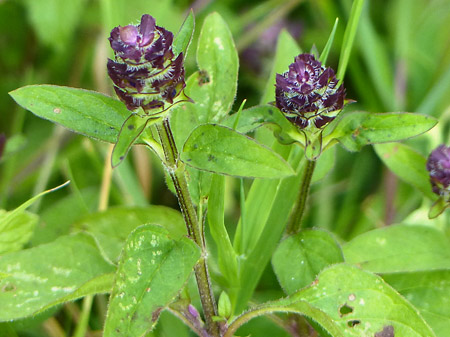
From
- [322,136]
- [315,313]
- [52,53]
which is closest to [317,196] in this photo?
[322,136]

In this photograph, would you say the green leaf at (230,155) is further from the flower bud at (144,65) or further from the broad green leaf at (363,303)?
the broad green leaf at (363,303)

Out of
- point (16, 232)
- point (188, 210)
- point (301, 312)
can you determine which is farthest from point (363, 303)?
point (16, 232)

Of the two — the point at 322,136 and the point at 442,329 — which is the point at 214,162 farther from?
the point at 442,329

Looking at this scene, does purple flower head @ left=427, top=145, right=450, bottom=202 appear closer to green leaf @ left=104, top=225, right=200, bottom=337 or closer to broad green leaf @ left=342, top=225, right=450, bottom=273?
broad green leaf @ left=342, top=225, right=450, bottom=273

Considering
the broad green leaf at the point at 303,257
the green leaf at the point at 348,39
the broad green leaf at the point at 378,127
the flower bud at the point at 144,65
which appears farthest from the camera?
the green leaf at the point at 348,39

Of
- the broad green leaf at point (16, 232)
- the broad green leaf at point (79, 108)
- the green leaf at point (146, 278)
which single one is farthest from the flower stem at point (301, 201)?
the broad green leaf at point (16, 232)

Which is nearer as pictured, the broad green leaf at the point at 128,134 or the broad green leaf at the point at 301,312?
the broad green leaf at the point at 128,134
